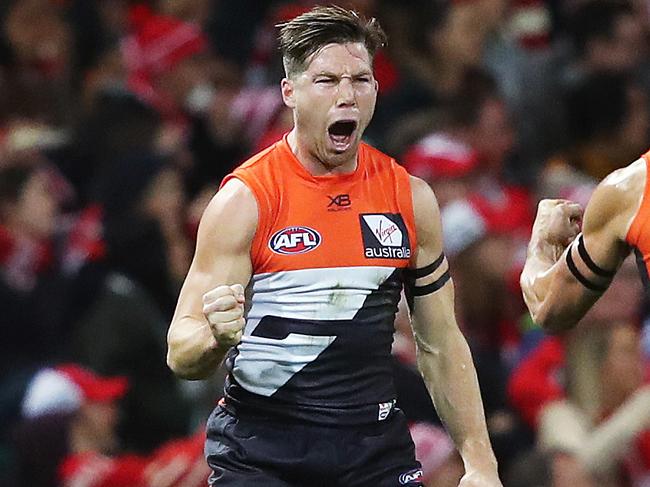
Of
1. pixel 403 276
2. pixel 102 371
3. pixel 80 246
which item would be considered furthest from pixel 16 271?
pixel 403 276

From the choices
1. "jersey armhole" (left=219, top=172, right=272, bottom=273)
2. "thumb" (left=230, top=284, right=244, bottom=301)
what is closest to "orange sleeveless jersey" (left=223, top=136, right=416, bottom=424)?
"jersey armhole" (left=219, top=172, right=272, bottom=273)

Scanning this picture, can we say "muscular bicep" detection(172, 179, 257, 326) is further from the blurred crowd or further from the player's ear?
the blurred crowd

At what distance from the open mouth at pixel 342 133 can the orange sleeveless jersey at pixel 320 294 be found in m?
0.11

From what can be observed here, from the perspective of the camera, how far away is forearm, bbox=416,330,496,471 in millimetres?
5312

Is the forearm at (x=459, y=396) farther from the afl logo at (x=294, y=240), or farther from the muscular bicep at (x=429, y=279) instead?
the afl logo at (x=294, y=240)

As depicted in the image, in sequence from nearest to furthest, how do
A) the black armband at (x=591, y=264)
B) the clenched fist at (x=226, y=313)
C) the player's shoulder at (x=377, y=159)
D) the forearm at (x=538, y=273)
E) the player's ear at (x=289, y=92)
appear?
the clenched fist at (x=226, y=313) → the player's ear at (x=289, y=92) → the player's shoulder at (x=377, y=159) → the black armband at (x=591, y=264) → the forearm at (x=538, y=273)

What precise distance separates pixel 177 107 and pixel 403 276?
5.47 meters

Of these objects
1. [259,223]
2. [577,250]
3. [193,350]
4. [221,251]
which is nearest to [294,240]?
[259,223]

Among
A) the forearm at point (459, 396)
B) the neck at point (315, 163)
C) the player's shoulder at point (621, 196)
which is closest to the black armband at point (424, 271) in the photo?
the forearm at point (459, 396)

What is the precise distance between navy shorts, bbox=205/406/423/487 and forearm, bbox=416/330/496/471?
0.60ft

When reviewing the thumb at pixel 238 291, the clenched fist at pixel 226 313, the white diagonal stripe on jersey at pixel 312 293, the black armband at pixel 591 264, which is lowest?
the clenched fist at pixel 226 313

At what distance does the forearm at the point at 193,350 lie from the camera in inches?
193

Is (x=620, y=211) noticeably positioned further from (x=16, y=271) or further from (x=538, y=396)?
(x=16, y=271)

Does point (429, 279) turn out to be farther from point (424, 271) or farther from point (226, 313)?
point (226, 313)
